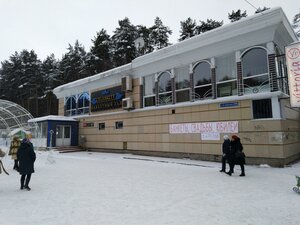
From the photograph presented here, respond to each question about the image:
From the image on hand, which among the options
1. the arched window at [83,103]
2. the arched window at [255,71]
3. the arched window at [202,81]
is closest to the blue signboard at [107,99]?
the arched window at [83,103]

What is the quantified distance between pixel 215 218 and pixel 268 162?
917cm

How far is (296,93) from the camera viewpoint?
936 centimetres

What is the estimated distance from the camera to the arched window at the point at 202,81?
15.9 metres

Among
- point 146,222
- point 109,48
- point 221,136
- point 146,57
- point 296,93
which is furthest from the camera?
point 109,48

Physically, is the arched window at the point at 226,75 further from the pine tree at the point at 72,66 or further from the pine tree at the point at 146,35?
the pine tree at the point at 72,66

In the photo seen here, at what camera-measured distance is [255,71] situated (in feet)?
45.8

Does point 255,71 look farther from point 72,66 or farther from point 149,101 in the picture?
point 72,66

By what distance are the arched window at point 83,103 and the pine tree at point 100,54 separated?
54.3ft

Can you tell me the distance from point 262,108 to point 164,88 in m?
7.44

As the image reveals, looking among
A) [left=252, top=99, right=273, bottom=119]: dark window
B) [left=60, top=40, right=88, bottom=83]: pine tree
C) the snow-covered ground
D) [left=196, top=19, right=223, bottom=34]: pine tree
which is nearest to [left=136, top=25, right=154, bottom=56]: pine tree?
[left=196, top=19, right=223, bottom=34]: pine tree

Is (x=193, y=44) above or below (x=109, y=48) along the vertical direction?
below

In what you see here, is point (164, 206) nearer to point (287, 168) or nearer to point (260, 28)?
point (287, 168)

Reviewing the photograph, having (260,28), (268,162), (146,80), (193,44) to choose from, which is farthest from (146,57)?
(268,162)

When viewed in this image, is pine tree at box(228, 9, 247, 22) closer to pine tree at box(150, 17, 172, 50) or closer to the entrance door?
pine tree at box(150, 17, 172, 50)
